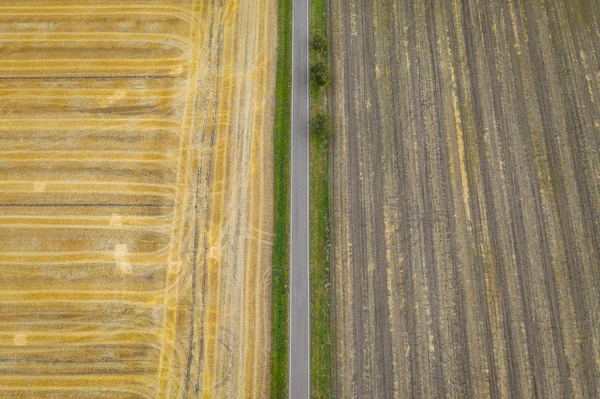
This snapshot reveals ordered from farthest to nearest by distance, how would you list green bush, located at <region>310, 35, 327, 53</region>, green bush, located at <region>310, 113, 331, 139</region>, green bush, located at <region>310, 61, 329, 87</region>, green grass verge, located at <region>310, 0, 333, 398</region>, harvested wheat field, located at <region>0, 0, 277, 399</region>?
green bush, located at <region>310, 35, 327, 53</region> → green bush, located at <region>310, 61, 329, 87</region> → green bush, located at <region>310, 113, 331, 139</region> → harvested wheat field, located at <region>0, 0, 277, 399</region> → green grass verge, located at <region>310, 0, 333, 398</region>

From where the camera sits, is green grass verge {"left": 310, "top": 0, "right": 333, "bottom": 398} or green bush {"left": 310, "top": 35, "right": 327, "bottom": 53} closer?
green grass verge {"left": 310, "top": 0, "right": 333, "bottom": 398}

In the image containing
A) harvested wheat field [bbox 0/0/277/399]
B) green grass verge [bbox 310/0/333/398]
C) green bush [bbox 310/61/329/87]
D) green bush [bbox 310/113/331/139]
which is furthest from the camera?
green bush [bbox 310/61/329/87]

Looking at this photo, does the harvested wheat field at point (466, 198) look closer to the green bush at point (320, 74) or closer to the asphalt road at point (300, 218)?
the green bush at point (320, 74)

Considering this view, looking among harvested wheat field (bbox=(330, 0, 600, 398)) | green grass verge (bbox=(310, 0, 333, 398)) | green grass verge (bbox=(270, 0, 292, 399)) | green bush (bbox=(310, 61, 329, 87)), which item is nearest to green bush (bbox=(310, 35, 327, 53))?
green grass verge (bbox=(310, 0, 333, 398))

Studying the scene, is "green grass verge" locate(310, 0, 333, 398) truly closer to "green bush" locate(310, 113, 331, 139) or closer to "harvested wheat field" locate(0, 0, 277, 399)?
"green bush" locate(310, 113, 331, 139)

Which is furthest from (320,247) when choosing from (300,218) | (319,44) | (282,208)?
(319,44)

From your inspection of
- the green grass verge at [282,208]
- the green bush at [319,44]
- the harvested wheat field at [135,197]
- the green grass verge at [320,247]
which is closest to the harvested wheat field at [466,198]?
the green grass verge at [320,247]

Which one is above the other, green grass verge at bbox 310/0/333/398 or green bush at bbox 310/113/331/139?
green bush at bbox 310/113/331/139

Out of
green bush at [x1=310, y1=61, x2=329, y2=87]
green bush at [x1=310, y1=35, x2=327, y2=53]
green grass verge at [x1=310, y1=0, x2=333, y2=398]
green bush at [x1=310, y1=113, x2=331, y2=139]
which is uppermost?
green bush at [x1=310, y1=35, x2=327, y2=53]
